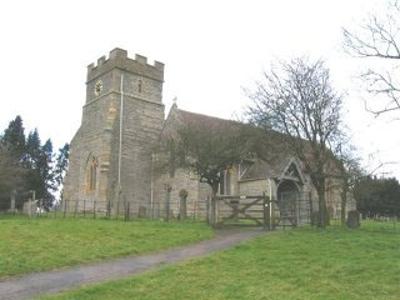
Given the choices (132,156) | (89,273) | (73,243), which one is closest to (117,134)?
(132,156)

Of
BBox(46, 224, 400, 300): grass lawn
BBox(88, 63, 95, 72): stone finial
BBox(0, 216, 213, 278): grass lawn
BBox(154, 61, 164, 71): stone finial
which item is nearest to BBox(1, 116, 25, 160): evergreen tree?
BBox(88, 63, 95, 72): stone finial

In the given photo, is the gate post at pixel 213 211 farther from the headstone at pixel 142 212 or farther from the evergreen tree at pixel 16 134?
the evergreen tree at pixel 16 134

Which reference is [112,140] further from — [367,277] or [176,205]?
[367,277]

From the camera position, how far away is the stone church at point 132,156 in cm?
3919

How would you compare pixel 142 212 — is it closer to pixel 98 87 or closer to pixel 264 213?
pixel 264 213

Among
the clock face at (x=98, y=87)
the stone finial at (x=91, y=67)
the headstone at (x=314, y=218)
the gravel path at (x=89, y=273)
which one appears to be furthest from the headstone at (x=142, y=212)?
the gravel path at (x=89, y=273)

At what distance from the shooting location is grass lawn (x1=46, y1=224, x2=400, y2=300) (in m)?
10.8

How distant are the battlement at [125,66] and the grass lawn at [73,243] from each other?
24.1 m

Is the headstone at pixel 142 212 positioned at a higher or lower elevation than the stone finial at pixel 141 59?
lower

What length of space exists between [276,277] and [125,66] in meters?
34.4

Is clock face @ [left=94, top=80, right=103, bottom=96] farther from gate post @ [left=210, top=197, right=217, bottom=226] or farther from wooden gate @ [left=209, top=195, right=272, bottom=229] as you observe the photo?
gate post @ [left=210, top=197, right=217, bottom=226]

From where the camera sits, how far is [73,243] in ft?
56.8

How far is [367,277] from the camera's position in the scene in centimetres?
1208

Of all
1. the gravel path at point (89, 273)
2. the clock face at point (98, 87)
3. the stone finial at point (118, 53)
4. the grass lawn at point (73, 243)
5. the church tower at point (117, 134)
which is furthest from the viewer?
the clock face at point (98, 87)
